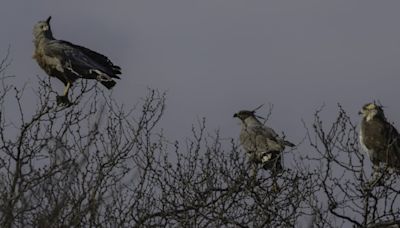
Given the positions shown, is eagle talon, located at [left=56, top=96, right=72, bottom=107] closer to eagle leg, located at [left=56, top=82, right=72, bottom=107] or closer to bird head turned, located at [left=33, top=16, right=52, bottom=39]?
eagle leg, located at [left=56, top=82, right=72, bottom=107]

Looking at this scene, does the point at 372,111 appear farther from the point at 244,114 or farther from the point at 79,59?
the point at 79,59

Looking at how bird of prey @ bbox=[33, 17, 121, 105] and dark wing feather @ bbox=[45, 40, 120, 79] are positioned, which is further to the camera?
dark wing feather @ bbox=[45, 40, 120, 79]

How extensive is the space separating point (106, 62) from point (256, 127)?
2243 mm

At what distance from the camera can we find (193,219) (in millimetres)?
13609

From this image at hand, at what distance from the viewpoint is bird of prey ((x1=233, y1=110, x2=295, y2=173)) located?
624 inches

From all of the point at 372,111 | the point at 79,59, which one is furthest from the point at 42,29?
the point at 372,111

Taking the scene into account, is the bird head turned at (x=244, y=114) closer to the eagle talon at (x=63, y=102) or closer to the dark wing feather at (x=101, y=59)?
the dark wing feather at (x=101, y=59)

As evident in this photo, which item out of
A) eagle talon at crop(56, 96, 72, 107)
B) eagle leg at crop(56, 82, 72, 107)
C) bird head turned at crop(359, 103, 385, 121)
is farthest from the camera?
bird head turned at crop(359, 103, 385, 121)

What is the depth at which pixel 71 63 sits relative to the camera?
17.3 meters

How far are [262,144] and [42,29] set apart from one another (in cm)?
389

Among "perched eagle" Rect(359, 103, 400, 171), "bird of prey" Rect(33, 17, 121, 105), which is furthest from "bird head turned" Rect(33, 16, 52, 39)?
"perched eagle" Rect(359, 103, 400, 171)

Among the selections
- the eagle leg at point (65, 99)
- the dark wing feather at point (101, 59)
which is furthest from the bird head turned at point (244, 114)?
the eagle leg at point (65, 99)

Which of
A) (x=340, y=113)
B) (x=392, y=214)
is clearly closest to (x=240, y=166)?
(x=340, y=113)

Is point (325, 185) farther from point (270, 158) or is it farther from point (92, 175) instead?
point (270, 158)
